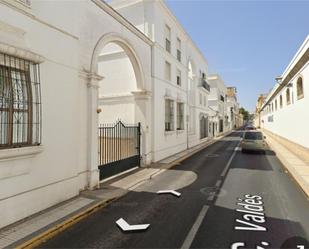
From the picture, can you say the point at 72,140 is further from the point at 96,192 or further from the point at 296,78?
the point at 296,78

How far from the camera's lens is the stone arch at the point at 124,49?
26.7 feet

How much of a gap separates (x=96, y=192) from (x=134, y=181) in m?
1.93

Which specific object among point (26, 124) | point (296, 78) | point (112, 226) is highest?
point (296, 78)

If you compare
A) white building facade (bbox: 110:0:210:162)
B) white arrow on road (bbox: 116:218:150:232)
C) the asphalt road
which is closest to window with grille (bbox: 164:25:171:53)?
white building facade (bbox: 110:0:210:162)

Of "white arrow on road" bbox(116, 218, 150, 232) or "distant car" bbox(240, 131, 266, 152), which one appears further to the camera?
"distant car" bbox(240, 131, 266, 152)

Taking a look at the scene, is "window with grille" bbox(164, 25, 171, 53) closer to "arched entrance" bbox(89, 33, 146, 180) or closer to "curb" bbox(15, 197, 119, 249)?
"arched entrance" bbox(89, 33, 146, 180)

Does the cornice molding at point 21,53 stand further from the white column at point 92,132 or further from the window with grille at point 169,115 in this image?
the window with grille at point 169,115

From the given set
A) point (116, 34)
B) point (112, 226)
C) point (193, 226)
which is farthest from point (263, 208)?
point (116, 34)

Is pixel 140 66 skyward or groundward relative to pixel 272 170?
skyward

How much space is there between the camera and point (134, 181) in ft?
30.0

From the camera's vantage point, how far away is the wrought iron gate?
→ 959cm

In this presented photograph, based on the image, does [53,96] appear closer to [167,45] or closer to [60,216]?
[60,216]

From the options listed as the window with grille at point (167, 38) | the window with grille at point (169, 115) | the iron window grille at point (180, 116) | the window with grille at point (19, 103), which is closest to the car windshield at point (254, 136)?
the iron window grille at point (180, 116)

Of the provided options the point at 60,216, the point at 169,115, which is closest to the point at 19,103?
the point at 60,216
